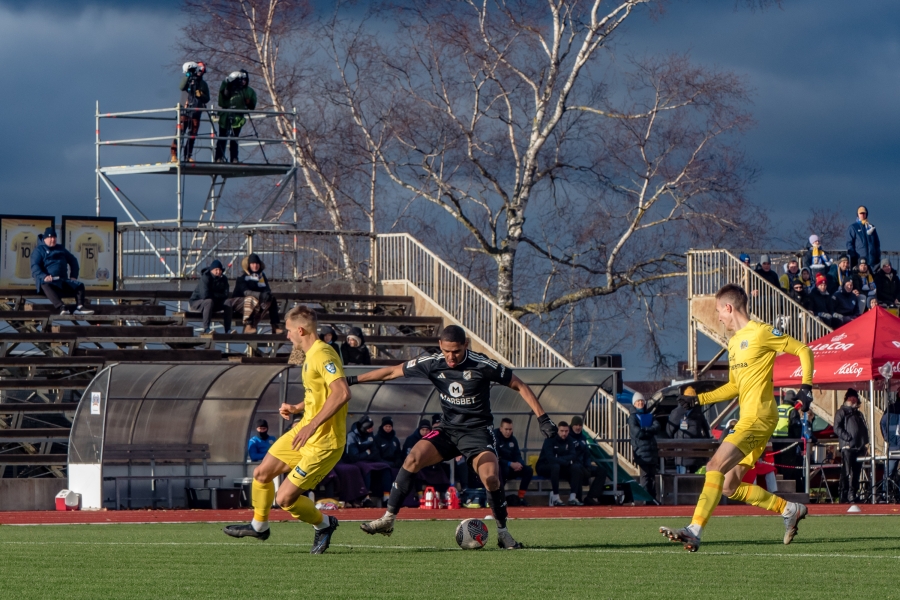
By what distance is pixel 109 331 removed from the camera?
26438 mm

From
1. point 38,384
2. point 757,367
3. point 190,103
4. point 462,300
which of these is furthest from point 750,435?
point 190,103

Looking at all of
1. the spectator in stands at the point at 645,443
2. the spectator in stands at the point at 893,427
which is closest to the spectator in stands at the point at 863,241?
the spectator in stands at the point at 893,427

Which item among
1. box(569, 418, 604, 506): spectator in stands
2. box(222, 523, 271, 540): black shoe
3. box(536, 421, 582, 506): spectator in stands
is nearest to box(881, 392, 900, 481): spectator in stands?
box(569, 418, 604, 506): spectator in stands

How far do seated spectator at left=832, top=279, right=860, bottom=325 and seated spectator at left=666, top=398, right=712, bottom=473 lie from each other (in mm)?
6181

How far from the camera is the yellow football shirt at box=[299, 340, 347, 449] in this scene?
1052 cm

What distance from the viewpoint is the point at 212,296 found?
88.3 ft

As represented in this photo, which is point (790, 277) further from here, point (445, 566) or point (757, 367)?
point (445, 566)

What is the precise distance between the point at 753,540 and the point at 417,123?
2513 cm

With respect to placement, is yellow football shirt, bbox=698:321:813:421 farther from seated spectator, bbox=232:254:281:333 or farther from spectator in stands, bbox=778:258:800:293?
spectator in stands, bbox=778:258:800:293

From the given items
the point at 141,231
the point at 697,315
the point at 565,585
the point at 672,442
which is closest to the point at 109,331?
the point at 141,231

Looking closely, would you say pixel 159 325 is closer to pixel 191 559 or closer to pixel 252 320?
pixel 252 320

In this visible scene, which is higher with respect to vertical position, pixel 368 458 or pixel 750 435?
pixel 750 435

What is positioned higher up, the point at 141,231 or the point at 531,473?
the point at 141,231

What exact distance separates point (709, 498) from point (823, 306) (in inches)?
785
